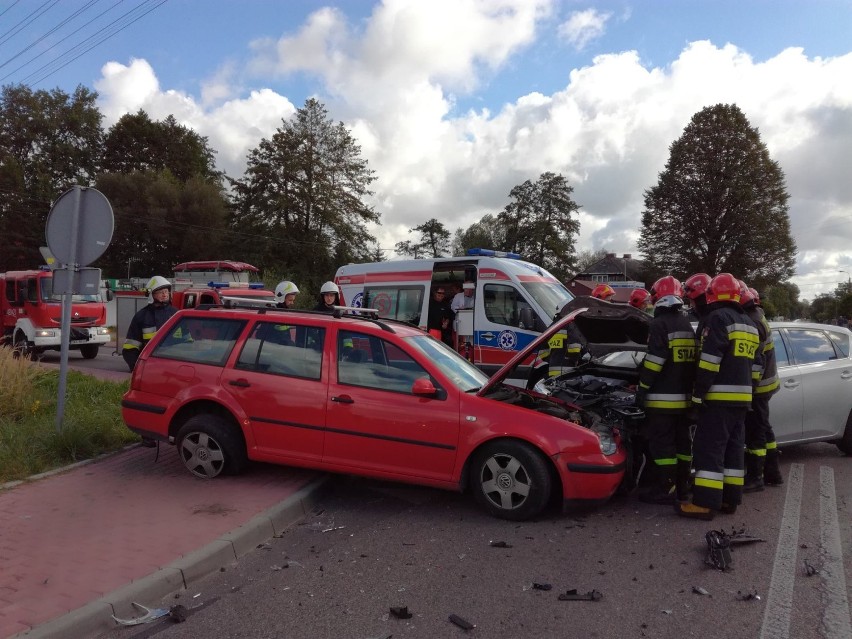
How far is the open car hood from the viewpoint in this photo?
5.17m

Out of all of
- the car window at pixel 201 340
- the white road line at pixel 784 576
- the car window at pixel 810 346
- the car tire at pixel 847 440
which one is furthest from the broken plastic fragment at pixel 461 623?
the car tire at pixel 847 440

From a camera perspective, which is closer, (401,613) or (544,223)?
(401,613)

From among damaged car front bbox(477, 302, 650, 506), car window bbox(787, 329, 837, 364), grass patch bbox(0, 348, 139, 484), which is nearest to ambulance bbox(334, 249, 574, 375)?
damaged car front bbox(477, 302, 650, 506)

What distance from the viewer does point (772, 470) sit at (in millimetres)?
5672

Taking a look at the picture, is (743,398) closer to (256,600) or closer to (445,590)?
(445,590)

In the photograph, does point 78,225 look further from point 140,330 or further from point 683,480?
point 683,480

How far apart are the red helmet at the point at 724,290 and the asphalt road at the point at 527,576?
1.73 metres

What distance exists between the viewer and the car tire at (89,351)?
16250mm

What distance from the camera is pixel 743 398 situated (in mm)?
4789

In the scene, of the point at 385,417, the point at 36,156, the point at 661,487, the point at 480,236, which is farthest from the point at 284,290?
the point at 480,236

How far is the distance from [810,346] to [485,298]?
4.67 metres

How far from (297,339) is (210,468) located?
4.44ft

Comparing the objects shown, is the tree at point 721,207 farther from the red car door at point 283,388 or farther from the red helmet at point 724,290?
the red car door at point 283,388

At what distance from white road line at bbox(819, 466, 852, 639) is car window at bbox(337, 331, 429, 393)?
290cm
